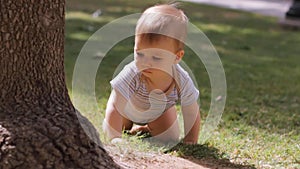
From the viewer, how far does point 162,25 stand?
3.48m

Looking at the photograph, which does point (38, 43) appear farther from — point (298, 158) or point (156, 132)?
point (298, 158)

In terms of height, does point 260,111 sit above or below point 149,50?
below

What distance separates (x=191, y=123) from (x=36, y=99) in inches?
48.6

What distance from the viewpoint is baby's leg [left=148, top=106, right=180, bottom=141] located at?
377 centimetres

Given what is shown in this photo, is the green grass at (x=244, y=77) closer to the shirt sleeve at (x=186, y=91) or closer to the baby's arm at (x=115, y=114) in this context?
the baby's arm at (x=115, y=114)

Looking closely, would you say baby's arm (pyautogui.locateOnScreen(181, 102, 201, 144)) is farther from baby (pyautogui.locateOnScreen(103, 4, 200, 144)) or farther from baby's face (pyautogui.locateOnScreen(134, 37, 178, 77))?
baby's face (pyautogui.locateOnScreen(134, 37, 178, 77))

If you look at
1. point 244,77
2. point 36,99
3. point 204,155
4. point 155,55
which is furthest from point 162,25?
point 244,77

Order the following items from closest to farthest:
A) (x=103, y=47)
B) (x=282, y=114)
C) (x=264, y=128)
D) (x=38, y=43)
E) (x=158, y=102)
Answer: (x=38, y=43) < (x=158, y=102) < (x=264, y=128) < (x=282, y=114) < (x=103, y=47)

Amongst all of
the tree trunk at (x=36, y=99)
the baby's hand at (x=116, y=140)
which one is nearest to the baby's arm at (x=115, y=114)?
the baby's hand at (x=116, y=140)

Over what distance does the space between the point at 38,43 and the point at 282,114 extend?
2635 mm

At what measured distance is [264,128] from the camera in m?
4.38

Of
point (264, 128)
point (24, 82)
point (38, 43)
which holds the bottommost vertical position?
point (264, 128)

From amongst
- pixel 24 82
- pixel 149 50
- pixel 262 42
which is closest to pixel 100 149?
pixel 24 82

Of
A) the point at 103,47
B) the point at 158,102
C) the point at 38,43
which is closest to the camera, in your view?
the point at 38,43
